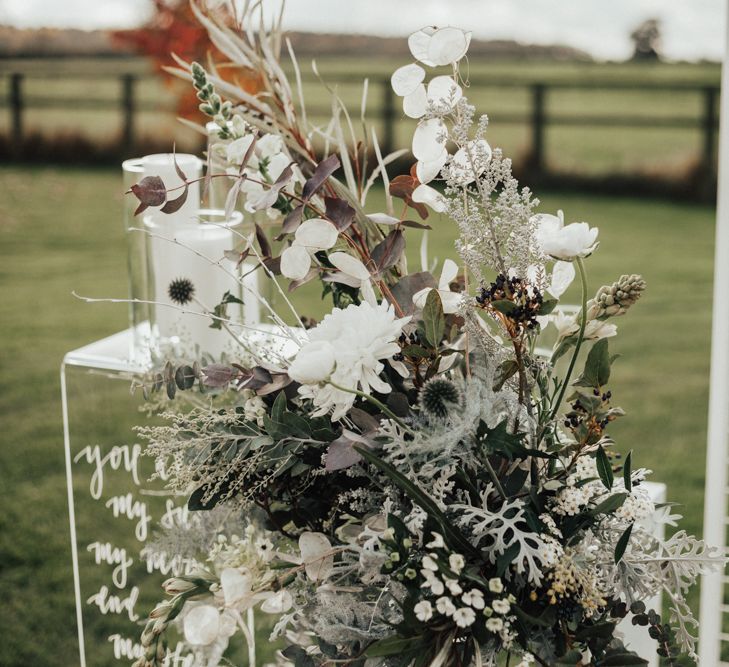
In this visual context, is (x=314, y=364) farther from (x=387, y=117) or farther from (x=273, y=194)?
(x=387, y=117)

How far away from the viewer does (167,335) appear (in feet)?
4.48

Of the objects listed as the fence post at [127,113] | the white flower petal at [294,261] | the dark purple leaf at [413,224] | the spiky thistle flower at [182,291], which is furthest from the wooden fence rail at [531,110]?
the white flower petal at [294,261]

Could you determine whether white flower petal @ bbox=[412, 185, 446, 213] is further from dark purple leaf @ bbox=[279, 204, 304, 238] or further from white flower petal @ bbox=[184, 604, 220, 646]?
white flower petal @ bbox=[184, 604, 220, 646]

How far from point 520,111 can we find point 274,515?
7.26 meters

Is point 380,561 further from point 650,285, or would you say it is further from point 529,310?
point 650,285

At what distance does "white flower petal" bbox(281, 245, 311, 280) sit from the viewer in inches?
34.2

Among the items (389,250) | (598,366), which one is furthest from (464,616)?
(389,250)

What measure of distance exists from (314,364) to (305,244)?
161mm

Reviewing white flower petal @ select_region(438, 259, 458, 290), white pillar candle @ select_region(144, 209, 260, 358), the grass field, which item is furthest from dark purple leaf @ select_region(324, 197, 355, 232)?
the grass field

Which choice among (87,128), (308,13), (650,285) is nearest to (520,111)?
(308,13)

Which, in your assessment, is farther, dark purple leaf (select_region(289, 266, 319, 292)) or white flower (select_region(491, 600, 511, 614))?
dark purple leaf (select_region(289, 266, 319, 292))

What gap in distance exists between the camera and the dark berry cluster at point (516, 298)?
756 mm

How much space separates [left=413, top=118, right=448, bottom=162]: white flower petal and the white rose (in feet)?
0.73

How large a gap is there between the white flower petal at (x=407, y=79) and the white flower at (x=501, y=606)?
1.45 feet
